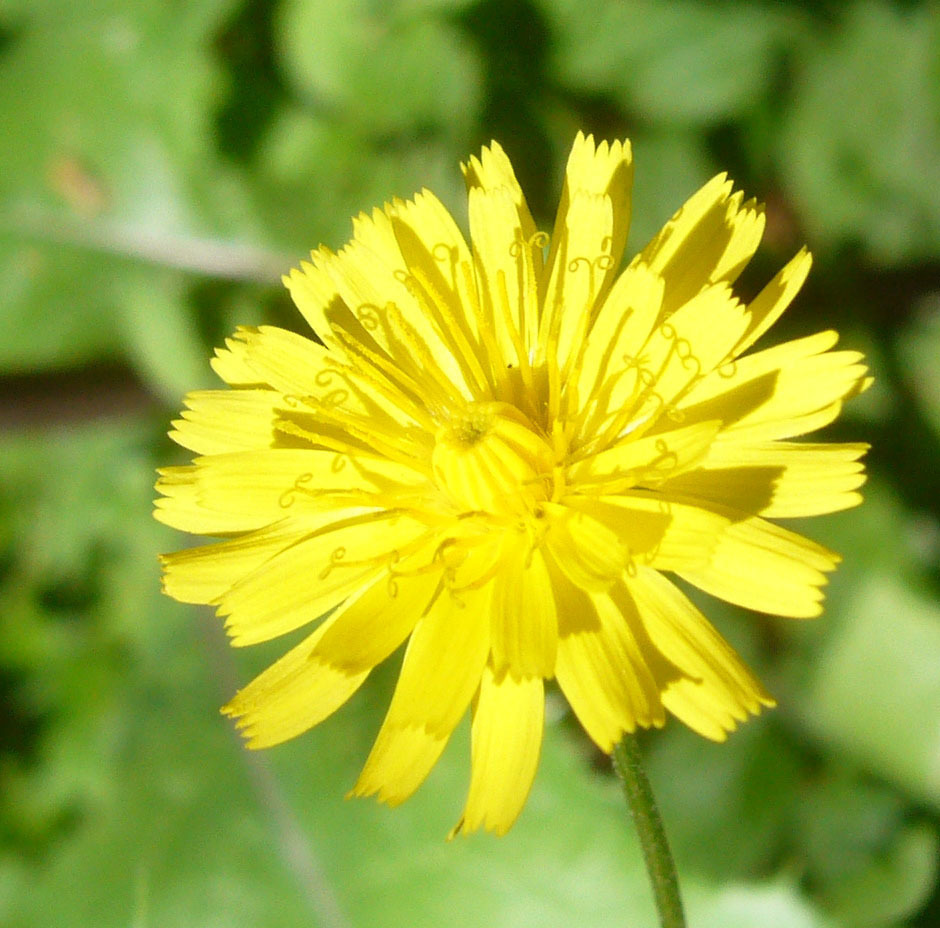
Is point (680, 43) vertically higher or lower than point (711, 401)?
higher

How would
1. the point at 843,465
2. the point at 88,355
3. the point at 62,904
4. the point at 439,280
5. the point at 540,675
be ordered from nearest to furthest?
the point at 540,675 → the point at 843,465 → the point at 439,280 → the point at 62,904 → the point at 88,355

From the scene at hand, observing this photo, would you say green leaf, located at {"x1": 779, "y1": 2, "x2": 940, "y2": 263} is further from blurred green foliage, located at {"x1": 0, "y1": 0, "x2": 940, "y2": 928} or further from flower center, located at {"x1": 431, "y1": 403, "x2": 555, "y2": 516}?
flower center, located at {"x1": 431, "y1": 403, "x2": 555, "y2": 516}

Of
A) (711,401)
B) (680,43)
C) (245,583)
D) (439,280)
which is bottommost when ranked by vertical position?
(711,401)

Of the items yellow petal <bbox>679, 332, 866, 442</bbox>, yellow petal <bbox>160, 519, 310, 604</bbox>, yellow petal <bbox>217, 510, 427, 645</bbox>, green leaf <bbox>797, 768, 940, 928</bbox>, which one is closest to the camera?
yellow petal <bbox>679, 332, 866, 442</bbox>

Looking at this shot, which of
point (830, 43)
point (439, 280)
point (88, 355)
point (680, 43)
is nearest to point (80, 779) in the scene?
point (88, 355)

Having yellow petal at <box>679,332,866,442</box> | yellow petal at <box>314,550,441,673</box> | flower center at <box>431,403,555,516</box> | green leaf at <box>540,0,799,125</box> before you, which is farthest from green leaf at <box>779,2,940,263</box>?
yellow petal at <box>314,550,441,673</box>

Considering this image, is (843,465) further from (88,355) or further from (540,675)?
(88,355)

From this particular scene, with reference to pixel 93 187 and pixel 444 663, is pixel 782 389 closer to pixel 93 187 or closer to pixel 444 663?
pixel 444 663

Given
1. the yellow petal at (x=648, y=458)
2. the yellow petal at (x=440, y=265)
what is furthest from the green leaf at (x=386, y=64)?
the yellow petal at (x=648, y=458)
